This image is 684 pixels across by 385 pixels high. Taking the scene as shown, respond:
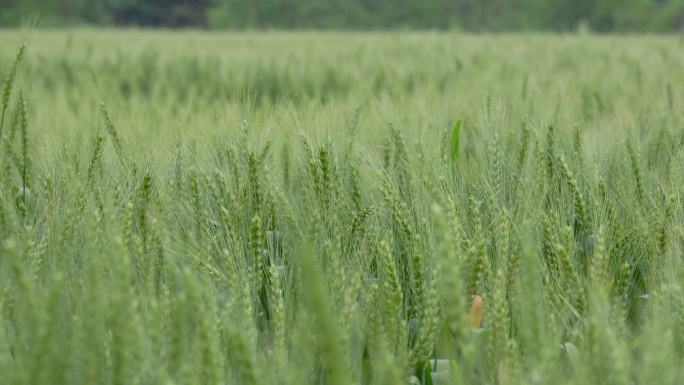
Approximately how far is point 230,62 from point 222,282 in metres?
3.89

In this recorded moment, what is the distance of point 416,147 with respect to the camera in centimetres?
129

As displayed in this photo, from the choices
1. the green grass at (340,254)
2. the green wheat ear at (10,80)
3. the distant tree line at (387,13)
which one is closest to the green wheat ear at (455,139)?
the green grass at (340,254)

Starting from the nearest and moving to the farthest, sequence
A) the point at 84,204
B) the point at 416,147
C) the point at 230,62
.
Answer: the point at 84,204, the point at 416,147, the point at 230,62

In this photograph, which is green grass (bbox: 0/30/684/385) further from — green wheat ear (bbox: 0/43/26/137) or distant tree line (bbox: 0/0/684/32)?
distant tree line (bbox: 0/0/684/32)

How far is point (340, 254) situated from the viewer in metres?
0.89

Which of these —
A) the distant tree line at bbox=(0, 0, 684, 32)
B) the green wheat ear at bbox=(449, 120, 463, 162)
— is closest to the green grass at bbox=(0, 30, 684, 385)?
the green wheat ear at bbox=(449, 120, 463, 162)

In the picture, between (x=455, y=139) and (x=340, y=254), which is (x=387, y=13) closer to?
(x=455, y=139)

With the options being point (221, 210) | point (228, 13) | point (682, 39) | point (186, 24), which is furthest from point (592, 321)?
point (186, 24)

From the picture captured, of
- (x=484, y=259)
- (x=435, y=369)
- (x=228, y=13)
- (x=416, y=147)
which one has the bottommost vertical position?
(x=435, y=369)

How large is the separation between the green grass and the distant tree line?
2276 centimetres

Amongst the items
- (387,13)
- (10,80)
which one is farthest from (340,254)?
(387,13)

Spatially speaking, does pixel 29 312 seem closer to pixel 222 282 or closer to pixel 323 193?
pixel 222 282

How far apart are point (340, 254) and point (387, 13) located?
86.3 feet

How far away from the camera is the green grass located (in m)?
0.55
